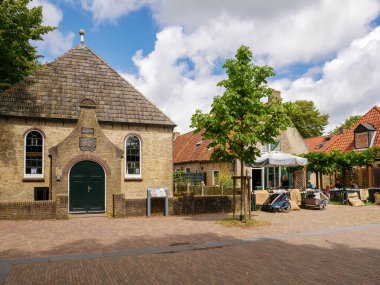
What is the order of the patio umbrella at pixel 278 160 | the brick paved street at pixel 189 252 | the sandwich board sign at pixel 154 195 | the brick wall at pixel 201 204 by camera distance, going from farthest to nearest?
the patio umbrella at pixel 278 160
the brick wall at pixel 201 204
the sandwich board sign at pixel 154 195
the brick paved street at pixel 189 252

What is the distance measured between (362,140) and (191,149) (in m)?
15.3

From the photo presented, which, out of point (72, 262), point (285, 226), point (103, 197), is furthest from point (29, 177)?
point (285, 226)

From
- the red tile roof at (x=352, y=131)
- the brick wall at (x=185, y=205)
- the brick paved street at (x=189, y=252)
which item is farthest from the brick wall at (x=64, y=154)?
the red tile roof at (x=352, y=131)

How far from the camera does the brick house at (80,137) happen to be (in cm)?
1625

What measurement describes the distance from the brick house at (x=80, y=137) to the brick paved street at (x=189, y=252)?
9.93 feet

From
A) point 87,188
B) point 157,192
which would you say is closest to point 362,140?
point 157,192

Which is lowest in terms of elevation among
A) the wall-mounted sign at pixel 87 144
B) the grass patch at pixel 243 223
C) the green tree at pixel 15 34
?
the grass patch at pixel 243 223

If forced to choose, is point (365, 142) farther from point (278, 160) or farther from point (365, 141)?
point (278, 160)

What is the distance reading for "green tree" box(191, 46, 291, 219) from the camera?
1285 centimetres

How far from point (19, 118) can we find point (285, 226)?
45.1 ft

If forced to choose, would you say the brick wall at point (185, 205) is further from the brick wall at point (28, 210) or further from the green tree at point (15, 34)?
the green tree at point (15, 34)

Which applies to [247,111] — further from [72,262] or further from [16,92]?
[16,92]

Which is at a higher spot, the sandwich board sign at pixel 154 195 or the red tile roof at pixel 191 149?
the red tile roof at pixel 191 149

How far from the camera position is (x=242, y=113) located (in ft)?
43.7
